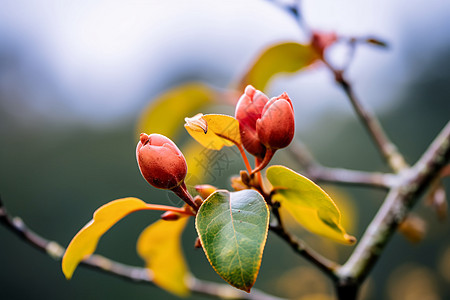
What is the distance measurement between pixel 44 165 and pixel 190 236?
79.0 inches

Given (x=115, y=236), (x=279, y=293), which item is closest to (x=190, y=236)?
(x=115, y=236)

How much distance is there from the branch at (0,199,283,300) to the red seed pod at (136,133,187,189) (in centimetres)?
38

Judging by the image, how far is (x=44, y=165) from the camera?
169 inches

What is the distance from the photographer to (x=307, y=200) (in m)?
0.41

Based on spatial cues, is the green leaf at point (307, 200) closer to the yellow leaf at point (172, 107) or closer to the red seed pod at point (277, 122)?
the red seed pod at point (277, 122)

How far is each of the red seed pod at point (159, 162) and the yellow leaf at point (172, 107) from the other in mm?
637

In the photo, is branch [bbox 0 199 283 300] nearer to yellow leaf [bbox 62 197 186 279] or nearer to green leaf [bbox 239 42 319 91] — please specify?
yellow leaf [bbox 62 197 186 279]

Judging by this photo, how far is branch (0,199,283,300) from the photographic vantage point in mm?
640

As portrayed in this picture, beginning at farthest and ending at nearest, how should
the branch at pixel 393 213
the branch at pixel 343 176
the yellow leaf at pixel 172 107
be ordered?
the yellow leaf at pixel 172 107 < the branch at pixel 343 176 < the branch at pixel 393 213

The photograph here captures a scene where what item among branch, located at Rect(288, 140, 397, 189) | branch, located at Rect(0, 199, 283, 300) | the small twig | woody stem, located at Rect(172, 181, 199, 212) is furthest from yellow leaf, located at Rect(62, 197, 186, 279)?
branch, located at Rect(288, 140, 397, 189)

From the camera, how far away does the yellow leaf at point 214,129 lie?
37cm

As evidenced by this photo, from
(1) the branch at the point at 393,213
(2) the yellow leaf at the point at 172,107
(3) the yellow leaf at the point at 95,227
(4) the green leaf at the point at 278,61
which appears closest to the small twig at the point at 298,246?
(1) the branch at the point at 393,213

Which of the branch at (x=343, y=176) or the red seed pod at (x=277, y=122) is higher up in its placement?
the red seed pod at (x=277, y=122)

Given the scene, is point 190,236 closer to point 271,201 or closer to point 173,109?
point 173,109
